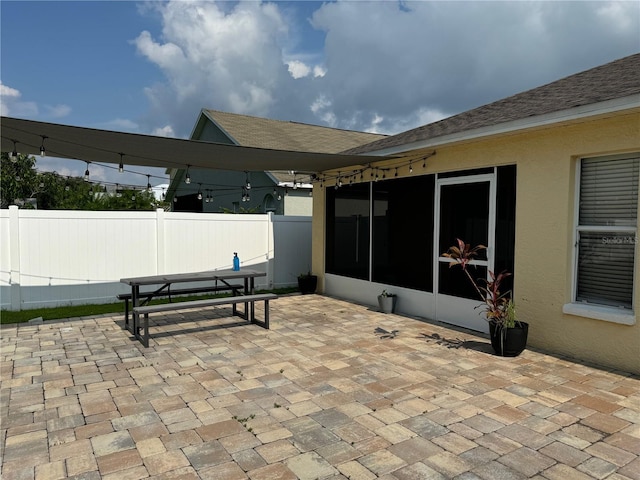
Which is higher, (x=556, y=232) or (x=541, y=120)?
(x=541, y=120)

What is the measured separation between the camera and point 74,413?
349 cm

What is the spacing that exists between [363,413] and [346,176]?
6.19 meters

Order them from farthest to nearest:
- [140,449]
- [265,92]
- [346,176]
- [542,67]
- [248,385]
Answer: [265,92] < [542,67] < [346,176] < [248,385] < [140,449]

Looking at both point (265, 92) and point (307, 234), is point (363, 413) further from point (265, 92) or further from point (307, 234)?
point (265, 92)

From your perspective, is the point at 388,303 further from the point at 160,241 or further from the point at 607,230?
the point at 160,241

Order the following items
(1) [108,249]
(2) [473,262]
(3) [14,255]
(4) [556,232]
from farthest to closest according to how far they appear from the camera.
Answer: (1) [108,249] → (3) [14,255] → (2) [473,262] → (4) [556,232]

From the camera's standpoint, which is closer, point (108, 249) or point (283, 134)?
point (108, 249)

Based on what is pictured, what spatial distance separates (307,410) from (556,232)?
12.3 feet

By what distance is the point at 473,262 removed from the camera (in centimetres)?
623

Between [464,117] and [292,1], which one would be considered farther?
[292,1]

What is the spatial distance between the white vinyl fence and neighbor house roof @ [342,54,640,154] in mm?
4106

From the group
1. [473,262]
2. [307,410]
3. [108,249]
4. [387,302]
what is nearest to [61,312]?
[108,249]

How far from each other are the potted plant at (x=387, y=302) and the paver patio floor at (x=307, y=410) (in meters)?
1.62

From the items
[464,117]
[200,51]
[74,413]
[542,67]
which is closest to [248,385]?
[74,413]
